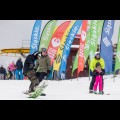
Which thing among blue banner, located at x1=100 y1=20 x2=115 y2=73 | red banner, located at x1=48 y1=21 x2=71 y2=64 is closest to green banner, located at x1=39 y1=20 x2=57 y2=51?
red banner, located at x1=48 y1=21 x2=71 y2=64

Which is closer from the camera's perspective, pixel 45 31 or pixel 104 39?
pixel 104 39

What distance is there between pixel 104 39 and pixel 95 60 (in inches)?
176

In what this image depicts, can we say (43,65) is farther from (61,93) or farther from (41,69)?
(61,93)

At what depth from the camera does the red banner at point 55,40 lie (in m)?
16.5

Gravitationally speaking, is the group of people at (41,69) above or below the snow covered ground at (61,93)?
above

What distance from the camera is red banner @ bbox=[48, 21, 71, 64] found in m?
16.5

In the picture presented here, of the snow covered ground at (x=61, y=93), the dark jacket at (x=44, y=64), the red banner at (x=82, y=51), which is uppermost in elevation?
the red banner at (x=82, y=51)

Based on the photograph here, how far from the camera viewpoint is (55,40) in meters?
16.8

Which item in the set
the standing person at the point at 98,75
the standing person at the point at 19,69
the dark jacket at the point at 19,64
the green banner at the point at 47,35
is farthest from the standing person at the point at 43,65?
the standing person at the point at 19,69

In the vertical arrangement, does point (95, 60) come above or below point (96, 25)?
below

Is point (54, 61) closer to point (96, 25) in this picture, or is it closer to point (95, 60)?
point (96, 25)

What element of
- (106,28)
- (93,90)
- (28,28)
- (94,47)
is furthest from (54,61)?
(28,28)

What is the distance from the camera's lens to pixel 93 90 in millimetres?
10180

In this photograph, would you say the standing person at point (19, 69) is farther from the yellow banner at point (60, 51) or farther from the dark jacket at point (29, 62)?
the dark jacket at point (29, 62)
